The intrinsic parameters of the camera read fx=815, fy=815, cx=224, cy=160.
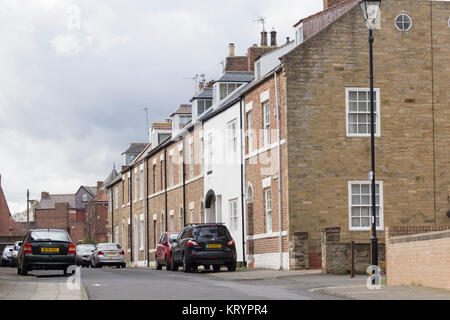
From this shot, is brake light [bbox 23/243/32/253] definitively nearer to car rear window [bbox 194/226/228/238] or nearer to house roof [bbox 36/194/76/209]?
car rear window [bbox 194/226/228/238]

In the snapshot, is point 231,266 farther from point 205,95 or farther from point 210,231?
point 205,95

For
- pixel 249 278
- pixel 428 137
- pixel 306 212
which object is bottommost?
pixel 249 278

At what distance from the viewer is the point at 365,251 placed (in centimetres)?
2670

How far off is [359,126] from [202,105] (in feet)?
58.8

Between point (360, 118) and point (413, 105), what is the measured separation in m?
2.17

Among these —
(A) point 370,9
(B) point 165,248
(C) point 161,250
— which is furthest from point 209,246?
(A) point 370,9

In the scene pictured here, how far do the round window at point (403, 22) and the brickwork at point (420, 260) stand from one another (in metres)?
13.0

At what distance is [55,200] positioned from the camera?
151000mm

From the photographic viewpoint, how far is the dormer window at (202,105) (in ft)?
156

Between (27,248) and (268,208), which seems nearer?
(27,248)

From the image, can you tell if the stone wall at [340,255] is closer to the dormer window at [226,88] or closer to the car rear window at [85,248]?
the dormer window at [226,88]

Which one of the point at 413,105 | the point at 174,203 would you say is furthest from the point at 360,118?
the point at 174,203
